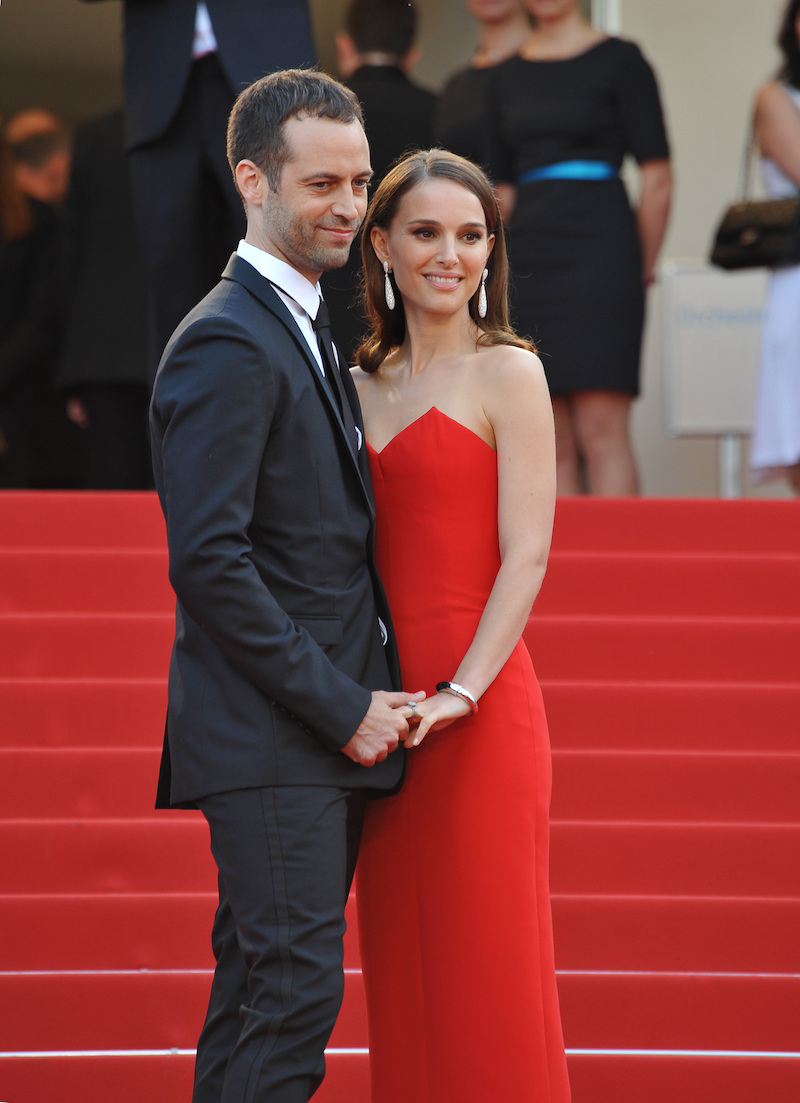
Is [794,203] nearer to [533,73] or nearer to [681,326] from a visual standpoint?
[533,73]

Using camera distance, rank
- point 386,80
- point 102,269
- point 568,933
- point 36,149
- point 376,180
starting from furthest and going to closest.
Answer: point 36,149 < point 102,269 < point 376,180 < point 386,80 < point 568,933

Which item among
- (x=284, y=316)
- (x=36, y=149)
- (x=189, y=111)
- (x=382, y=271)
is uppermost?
(x=36, y=149)

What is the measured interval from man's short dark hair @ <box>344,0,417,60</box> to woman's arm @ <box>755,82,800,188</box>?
53.0 inches

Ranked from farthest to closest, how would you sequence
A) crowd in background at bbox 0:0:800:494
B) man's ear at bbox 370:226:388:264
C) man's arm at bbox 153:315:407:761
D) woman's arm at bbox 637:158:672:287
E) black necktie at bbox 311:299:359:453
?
woman's arm at bbox 637:158:672:287 → crowd in background at bbox 0:0:800:494 → man's ear at bbox 370:226:388:264 → black necktie at bbox 311:299:359:453 → man's arm at bbox 153:315:407:761

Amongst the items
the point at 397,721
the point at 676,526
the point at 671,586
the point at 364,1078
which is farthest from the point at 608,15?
the point at 397,721

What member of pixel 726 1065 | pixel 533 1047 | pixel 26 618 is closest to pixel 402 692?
pixel 533 1047

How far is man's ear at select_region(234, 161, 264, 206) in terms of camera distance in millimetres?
2199

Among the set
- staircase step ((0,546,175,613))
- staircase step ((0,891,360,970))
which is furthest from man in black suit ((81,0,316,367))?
staircase step ((0,891,360,970))

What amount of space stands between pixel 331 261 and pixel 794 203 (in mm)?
3402

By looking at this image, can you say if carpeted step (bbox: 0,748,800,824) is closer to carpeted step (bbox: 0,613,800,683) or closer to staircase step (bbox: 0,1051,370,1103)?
carpeted step (bbox: 0,613,800,683)

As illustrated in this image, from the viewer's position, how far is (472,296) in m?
2.54

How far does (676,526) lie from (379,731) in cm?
294

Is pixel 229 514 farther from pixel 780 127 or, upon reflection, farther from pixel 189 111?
pixel 780 127

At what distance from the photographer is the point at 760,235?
205 inches
